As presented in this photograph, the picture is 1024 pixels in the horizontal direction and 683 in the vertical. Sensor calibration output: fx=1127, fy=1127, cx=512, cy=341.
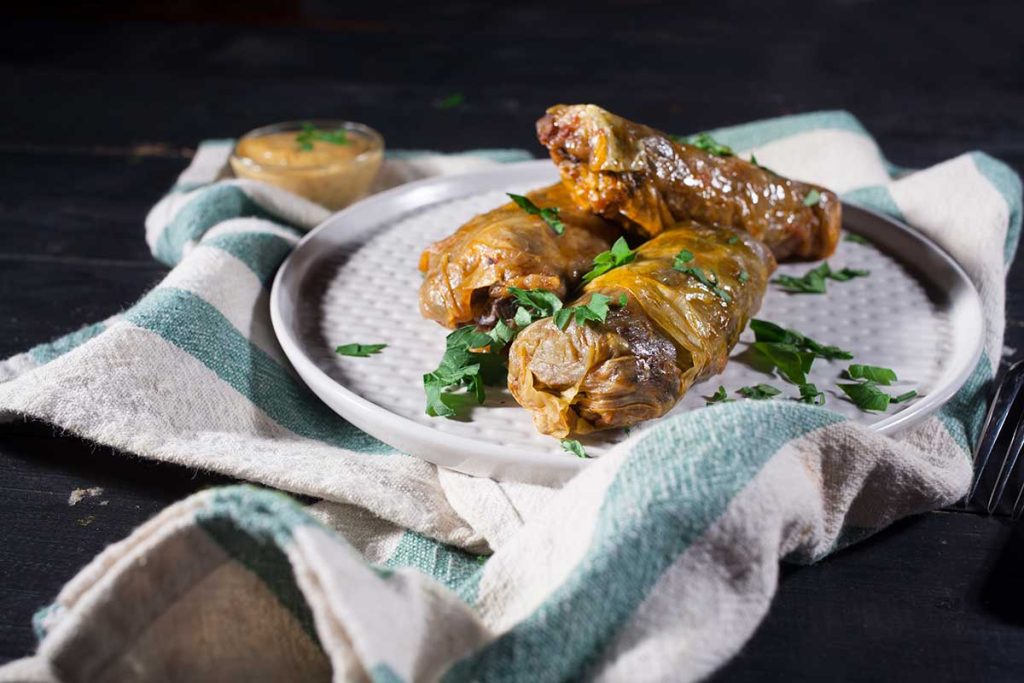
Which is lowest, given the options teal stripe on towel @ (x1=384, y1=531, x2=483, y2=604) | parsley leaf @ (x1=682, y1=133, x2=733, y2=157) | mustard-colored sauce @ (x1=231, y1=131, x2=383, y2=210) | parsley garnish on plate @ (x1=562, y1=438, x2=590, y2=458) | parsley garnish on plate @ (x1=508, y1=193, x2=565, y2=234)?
mustard-colored sauce @ (x1=231, y1=131, x2=383, y2=210)

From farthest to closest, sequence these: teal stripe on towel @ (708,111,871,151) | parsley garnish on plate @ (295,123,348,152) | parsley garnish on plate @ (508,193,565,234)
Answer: teal stripe on towel @ (708,111,871,151) → parsley garnish on plate @ (295,123,348,152) → parsley garnish on plate @ (508,193,565,234)

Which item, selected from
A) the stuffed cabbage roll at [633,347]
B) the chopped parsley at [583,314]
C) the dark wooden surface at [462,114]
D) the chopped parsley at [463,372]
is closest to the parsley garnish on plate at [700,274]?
the stuffed cabbage roll at [633,347]

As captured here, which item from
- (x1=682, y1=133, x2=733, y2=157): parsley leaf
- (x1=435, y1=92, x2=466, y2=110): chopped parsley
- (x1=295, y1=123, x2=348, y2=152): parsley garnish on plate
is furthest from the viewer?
(x1=435, y1=92, x2=466, y2=110): chopped parsley

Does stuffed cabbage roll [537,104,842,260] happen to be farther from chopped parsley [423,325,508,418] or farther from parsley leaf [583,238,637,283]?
chopped parsley [423,325,508,418]

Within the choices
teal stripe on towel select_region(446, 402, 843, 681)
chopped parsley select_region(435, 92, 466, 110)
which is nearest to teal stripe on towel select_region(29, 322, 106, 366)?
teal stripe on towel select_region(446, 402, 843, 681)

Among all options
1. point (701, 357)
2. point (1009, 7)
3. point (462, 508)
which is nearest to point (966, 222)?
point (701, 357)

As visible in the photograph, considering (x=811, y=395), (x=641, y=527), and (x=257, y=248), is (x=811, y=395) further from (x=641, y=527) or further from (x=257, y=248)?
(x=257, y=248)

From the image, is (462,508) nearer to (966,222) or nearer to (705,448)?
(705,448)
